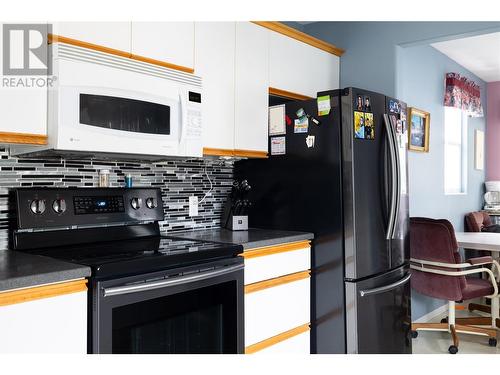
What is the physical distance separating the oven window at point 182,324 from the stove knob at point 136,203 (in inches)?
24.6

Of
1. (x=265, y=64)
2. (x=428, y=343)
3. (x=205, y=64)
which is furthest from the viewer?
(x=428, y=343)

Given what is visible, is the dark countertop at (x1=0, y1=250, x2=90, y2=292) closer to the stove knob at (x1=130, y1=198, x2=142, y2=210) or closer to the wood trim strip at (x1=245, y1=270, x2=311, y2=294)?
the stove knob at (x1=130, y1=198, x2=142, y2=210)

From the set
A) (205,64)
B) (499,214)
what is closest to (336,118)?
(205,64)

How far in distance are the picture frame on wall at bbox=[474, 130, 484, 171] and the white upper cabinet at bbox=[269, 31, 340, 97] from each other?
135 inches

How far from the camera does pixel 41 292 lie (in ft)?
4.74

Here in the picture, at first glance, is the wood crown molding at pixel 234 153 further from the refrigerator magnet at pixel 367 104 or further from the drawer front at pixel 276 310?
the drawer front at pixel 276 310

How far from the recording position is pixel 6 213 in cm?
193

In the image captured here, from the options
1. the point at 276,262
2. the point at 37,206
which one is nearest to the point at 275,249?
the point at 276,262

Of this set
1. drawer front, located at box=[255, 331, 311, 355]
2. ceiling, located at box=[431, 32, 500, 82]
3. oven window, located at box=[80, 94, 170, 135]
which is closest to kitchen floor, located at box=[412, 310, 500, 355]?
drawer front, located at box=[255, 331, 311, 355]

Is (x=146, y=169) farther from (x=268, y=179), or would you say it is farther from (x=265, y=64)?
(x=265, y=64)

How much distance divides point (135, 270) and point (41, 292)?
1.10 feet

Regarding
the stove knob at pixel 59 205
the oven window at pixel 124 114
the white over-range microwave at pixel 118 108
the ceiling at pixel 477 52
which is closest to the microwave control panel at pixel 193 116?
the white over-range microwave at pixel 118 108

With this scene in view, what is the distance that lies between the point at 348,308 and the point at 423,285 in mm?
1288

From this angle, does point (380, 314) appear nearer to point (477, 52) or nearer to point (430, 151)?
point (430, 151)
